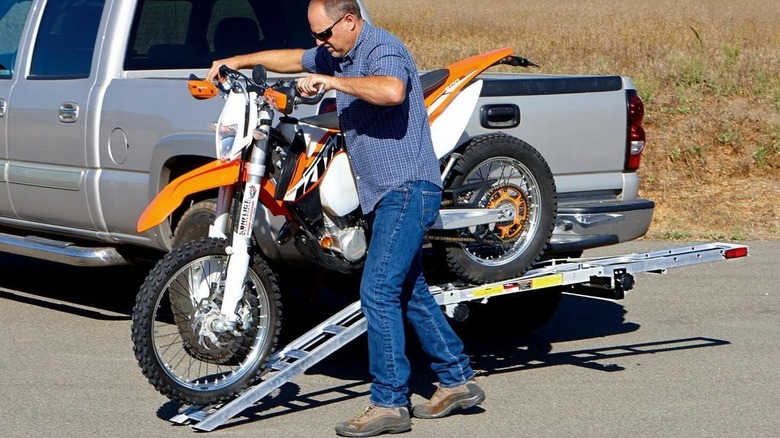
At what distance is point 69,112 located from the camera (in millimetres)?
7004

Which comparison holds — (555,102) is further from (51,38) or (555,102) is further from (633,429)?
(51,38)

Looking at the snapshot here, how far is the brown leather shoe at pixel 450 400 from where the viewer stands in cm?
557

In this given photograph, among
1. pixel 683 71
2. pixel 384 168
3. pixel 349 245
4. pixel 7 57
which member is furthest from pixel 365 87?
pixel 683 71

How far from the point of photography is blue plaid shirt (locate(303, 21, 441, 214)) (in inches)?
201

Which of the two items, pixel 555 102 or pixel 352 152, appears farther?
pixel 555 102

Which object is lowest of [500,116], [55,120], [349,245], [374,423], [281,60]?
[374,423]

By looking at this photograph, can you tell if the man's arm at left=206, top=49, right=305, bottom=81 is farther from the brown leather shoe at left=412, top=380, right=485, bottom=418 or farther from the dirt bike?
the brown leather shoe at left=412, top=380, right=485, bottom=418

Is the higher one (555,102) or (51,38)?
(51,38)

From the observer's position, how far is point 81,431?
5426 millimetres

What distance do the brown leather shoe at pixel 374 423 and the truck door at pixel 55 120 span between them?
240cm

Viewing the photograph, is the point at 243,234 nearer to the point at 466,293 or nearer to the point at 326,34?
the point at 326,34

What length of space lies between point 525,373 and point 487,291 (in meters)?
0.94

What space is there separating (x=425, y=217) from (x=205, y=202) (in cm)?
148

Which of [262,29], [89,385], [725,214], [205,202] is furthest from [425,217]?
[725,214]
